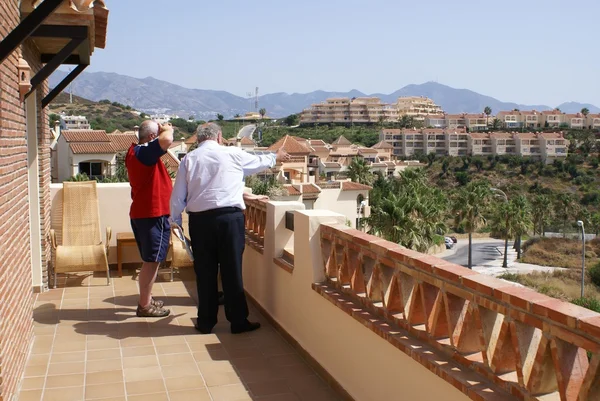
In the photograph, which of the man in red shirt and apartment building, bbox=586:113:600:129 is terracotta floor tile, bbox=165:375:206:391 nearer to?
the man in red shirt

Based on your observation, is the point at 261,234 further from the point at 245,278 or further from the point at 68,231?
the point at 68,231

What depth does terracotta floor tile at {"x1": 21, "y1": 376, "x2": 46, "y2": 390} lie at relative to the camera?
13.6 ft

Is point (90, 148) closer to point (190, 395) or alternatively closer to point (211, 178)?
point (211, 178)

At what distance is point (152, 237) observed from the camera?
5.73 m

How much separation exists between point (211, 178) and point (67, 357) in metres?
1.71

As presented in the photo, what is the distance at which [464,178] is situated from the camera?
95.8 metres

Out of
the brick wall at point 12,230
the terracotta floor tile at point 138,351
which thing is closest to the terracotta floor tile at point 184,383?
the terracotta floor tile at point 138,351

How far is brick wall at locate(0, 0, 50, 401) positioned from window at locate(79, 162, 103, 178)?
152 ft

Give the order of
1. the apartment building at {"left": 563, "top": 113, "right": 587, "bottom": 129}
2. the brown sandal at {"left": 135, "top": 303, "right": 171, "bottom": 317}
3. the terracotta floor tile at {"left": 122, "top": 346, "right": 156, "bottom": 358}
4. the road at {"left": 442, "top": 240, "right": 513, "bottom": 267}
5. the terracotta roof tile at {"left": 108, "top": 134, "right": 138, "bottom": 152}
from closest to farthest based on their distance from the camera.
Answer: the terracotta floor tile at {"left": 122, "top": 346, "right": 156, "bottom": 358}
the brown sandal at {"left": 135, "top": 303, "right": 171, "bottom": 317}
the terracotta roof tile at {"left": 108, "top": 134, "right": 138, "bottom": 152}
the road at {"left": 442, "top": 240, "right": 513, "bottom": 267}
the apartment building at {"left": 563, "top": 113, "right": 587, "bottom": 129}

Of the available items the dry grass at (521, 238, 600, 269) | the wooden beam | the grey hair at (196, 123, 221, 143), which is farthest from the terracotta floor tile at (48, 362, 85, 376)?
the dry grass at (521, 238, 600, 269)

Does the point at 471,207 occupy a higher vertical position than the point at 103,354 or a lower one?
lower

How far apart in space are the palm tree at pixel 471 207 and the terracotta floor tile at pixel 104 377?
5615 centimetres

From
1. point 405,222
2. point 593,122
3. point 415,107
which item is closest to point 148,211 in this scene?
point 405,222

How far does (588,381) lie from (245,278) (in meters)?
5.02
